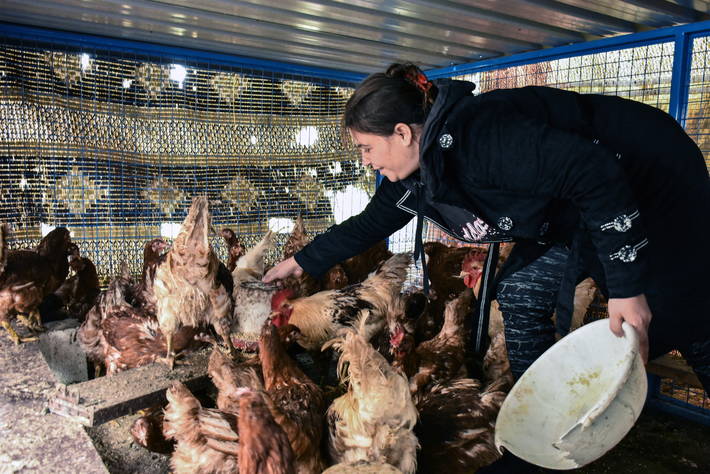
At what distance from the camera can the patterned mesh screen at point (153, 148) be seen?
12.2 feet

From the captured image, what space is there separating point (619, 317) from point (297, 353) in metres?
2.97

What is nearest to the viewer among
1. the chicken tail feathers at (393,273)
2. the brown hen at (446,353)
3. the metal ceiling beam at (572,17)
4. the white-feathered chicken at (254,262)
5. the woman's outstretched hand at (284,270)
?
the woman's outstretched hand at (284,270)

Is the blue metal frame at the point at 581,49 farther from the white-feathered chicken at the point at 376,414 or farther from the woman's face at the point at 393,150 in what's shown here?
Answer: the white-feathered chicken at the point at 376,414

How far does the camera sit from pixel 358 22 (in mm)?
3352

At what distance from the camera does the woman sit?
4.79 feet

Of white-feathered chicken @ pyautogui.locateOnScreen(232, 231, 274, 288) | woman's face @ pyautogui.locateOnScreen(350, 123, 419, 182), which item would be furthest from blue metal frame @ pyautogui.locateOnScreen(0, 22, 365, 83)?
woman's face @ pyautogui.locateOnScreen(350, 123, 419, 182)

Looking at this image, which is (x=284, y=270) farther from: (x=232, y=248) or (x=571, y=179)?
(x=232, y=248)

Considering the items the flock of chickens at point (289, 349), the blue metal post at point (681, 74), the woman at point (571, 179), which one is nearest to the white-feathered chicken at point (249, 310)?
the flock of chickens at point (289, 349)

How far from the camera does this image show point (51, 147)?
3.79m

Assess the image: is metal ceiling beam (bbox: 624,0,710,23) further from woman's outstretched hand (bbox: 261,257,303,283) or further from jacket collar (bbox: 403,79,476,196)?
woman's outstretched hand (bbox: 261,257,303,283)

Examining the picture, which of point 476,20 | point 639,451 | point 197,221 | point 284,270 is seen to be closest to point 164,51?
point 197,221

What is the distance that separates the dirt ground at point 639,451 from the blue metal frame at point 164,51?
8.90 feet

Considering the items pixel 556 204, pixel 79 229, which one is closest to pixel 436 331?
pixel 556 204

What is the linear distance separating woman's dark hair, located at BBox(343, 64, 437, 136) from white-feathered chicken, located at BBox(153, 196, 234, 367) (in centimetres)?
193
